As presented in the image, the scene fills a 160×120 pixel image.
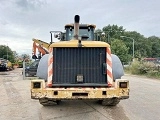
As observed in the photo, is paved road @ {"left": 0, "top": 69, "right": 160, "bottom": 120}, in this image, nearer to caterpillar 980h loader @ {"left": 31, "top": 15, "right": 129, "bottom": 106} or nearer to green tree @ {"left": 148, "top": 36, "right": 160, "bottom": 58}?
caterpillar 980h loader @ {"left": 31, "top": 15, "right": 129, "bottom": 106}

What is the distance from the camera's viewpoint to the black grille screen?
7184mm

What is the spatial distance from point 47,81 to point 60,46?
990 mm

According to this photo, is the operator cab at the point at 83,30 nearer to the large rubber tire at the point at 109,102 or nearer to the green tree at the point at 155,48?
the large rubber tire at the point at 109,102

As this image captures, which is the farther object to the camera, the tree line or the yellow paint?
the tree line

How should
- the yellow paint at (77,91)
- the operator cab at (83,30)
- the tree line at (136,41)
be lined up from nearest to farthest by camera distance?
1. the yellow paint at (77,91)
2. the operator cab at (83,30)
3. the tree line at (136,41)

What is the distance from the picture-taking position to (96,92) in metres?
6.60

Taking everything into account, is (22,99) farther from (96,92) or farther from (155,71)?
(155,71)

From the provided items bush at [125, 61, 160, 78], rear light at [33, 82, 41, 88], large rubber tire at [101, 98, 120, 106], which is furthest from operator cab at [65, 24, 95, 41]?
bush at [125, 61, 160, 78]

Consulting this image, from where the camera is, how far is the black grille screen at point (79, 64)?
718 cm

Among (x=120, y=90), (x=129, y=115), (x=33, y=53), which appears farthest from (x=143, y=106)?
(x=33, y=53)

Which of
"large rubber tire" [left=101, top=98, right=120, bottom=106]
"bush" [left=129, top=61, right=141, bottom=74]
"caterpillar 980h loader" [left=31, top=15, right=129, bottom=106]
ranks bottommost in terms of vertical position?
"large rubber tire" [left=101, top=98, right=120, bottom=106]

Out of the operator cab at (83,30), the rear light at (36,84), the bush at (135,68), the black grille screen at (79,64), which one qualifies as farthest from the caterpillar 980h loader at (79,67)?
the bush at (135,68)

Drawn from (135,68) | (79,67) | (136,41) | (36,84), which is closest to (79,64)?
(79,67)

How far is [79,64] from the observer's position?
23.7ft
